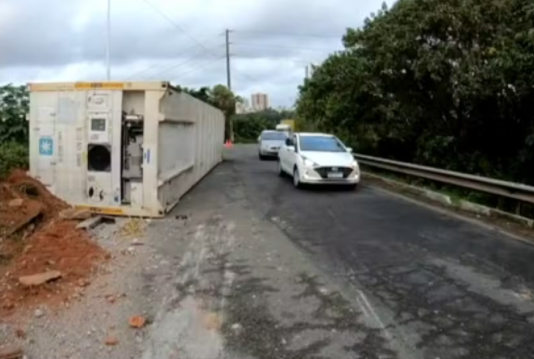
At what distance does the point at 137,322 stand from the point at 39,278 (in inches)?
69.8

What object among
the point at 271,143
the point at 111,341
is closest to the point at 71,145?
the point at 111,341

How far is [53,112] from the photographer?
12.2 metres

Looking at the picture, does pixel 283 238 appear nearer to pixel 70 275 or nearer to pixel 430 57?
pixel 70 275

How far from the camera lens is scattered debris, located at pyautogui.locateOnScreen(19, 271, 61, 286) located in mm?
6738

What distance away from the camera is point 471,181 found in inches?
549

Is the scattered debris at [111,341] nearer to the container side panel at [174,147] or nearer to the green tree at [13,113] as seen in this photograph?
the container side panel at [174,147]

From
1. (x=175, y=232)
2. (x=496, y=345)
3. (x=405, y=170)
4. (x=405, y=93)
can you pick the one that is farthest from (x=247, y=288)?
(x=405, y=93)

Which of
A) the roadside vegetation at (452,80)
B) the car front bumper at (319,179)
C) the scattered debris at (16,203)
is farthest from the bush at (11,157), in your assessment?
the roadside vegetation at (452,80)

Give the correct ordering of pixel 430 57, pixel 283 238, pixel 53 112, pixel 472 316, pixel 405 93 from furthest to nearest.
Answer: pixel 405 93 → pixel 430 57 → pixel 53 112 → pixel 283 238 → pixel 472 316

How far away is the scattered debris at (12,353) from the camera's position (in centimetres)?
486

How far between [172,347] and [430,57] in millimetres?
14974

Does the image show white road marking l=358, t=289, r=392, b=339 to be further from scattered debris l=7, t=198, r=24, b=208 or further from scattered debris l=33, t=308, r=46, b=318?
scattered debris l=7, t=198, r=24, b=208

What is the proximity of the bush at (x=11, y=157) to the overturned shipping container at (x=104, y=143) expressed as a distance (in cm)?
76

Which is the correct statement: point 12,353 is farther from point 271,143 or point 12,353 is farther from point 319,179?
point 271,143
